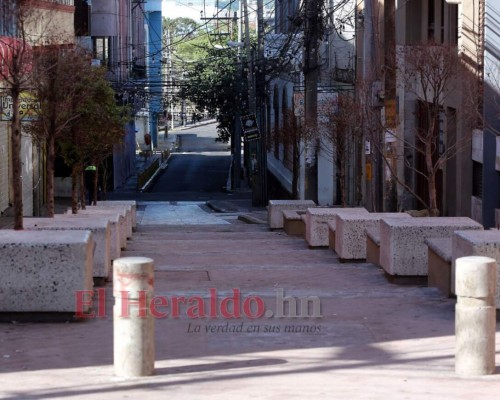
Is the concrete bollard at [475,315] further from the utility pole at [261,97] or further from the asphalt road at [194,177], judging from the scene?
the asphalt road at [194,177]

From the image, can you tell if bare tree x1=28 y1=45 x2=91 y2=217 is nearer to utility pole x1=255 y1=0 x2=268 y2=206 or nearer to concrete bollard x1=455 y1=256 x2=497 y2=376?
concrete bollard x1=455 y1=256 x2=497 y2=376

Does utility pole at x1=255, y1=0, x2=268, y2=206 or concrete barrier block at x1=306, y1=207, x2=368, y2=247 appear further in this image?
utility pole at x1=255, y1=0, x2=268, y2=206

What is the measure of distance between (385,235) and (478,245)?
135 inches

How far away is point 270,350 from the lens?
354 inches

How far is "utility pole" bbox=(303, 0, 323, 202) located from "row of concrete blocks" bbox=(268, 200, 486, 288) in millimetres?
9576

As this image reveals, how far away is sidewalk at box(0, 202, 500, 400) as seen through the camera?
299 inches

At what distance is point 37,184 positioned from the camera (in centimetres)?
3703

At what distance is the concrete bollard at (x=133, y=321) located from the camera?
7902 mm

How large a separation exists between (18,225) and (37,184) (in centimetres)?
2468

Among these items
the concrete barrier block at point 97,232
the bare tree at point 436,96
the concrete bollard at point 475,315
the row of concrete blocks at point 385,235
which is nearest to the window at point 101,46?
the bare tree at point 436,96

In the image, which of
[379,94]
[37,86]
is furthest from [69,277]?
[379,94]

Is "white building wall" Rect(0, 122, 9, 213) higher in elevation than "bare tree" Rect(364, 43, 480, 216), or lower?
lower

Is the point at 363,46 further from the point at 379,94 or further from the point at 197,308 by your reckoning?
the point at 197,308

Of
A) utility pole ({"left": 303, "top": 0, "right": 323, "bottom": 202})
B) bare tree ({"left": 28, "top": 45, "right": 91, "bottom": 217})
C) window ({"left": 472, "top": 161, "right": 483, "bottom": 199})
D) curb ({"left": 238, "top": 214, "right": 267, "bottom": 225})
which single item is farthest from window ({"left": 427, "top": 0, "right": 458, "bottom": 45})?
curb ({"left": 238, "top": 214, "right": 267, "bottom": 225})
